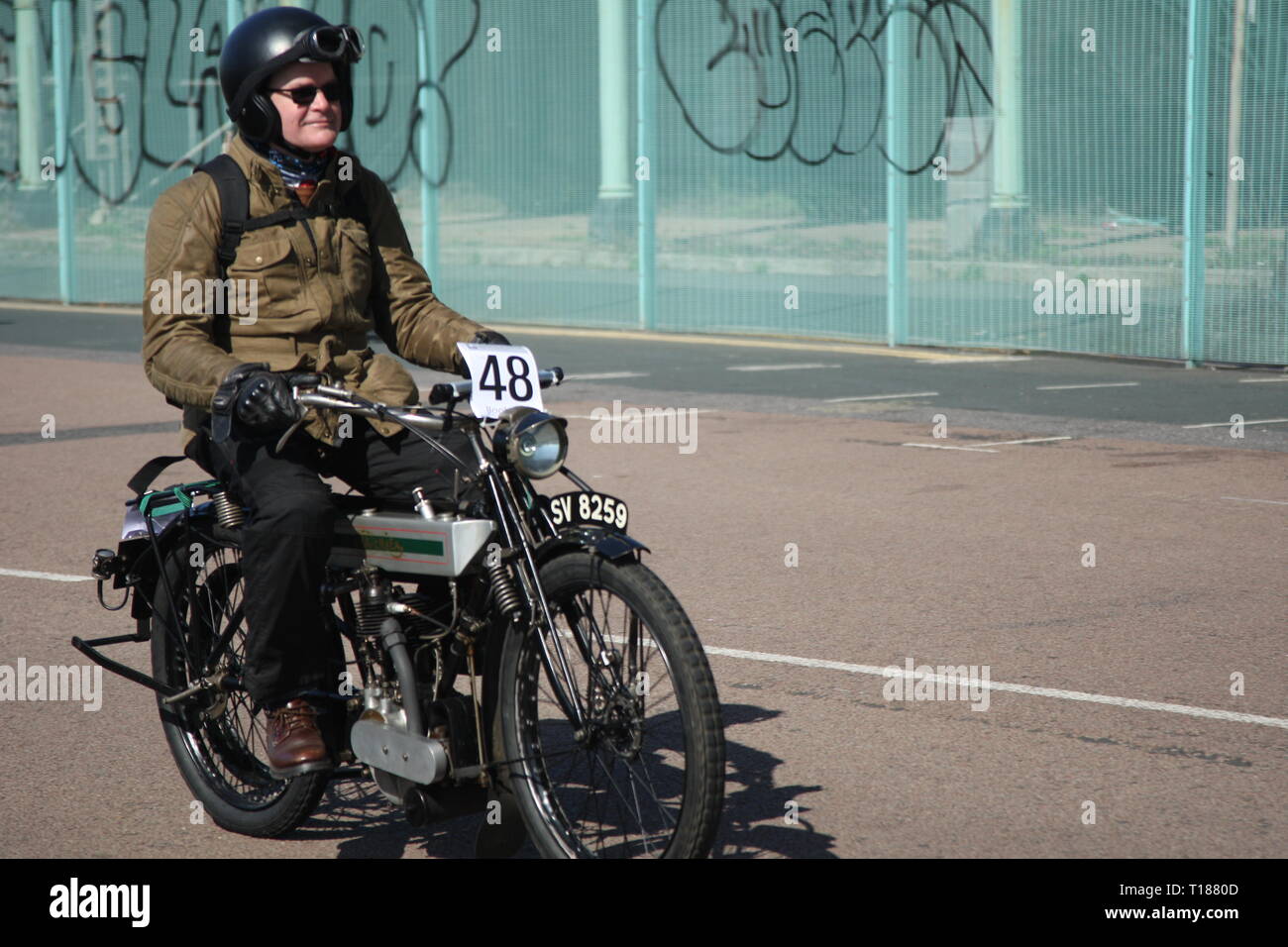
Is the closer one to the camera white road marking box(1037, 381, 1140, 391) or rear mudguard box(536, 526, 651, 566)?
rear mudguard box(536, 526, 651, 566)

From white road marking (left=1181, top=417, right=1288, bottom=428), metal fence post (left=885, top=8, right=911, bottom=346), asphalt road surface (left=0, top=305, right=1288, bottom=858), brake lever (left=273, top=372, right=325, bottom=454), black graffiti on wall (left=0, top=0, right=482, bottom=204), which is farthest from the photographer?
black graffiti on wall (left=0, top=0, right=482, bottom=204)

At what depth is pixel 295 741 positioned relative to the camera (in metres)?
4.25

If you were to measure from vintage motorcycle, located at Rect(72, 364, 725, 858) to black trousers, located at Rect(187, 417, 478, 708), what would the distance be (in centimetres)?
6

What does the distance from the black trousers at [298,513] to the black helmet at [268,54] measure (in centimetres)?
73

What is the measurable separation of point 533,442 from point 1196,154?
12044mm

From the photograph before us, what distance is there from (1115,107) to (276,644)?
12529 millimetres

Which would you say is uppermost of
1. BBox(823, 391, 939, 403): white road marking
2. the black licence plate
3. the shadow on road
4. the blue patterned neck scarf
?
the blue patterned neck scarf

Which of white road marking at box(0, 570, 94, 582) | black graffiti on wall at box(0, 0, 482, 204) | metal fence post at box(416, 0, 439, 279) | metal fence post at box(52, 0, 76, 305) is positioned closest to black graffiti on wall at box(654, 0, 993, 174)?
metal fence post at box(416, 0, 439, 279)

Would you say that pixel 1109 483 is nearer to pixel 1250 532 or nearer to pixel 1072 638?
pixel 1250 532

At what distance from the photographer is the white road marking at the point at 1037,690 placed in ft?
17.9

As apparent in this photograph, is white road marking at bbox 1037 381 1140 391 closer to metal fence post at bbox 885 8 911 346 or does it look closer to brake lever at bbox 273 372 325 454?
metal fence post at bbox 885 8 911 346

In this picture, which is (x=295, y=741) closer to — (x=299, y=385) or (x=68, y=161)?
(x=299, y=385)

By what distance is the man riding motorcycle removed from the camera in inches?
164

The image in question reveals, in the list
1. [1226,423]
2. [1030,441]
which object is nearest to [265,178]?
[1030,441]
